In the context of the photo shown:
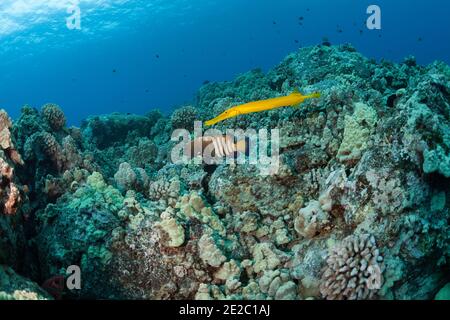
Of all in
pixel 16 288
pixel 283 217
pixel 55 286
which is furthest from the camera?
pixel 283 217

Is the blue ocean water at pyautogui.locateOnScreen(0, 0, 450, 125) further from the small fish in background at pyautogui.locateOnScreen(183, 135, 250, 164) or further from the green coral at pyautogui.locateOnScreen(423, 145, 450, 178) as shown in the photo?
the green coral at pyautogui.locateOnScreen(423, 145, 450, 178)

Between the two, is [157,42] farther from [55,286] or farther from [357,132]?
[55,286]

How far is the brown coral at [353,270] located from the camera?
3.43 m

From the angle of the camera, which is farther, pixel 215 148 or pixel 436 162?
pixel 215 148

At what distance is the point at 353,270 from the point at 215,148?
2937 millimetres

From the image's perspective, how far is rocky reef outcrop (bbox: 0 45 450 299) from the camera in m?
3.61

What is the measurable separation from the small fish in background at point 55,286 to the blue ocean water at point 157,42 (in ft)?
29.7

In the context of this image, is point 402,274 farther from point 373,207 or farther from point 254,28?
point 254,28

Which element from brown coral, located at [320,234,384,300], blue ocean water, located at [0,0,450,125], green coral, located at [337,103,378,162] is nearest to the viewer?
brown coral, located at [320,234,384,300]

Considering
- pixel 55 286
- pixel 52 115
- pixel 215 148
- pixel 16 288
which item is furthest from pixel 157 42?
pixel 16 288

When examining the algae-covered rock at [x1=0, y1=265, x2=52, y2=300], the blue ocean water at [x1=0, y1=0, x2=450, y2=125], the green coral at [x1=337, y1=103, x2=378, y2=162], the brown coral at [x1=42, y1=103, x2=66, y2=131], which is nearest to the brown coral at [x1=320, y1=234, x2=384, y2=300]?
the green coral at [x1=337, y1=103, x2=378, y2=162]

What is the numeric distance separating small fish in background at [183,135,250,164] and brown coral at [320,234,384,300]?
2.14 metres

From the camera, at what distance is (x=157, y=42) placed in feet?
264
